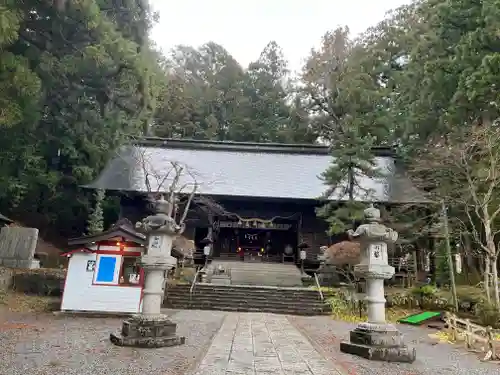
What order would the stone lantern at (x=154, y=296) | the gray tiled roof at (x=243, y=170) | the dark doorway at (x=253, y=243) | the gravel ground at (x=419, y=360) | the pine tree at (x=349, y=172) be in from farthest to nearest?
the dark doorway at (x=253, y=243), the gray tiled roof at (x=243, y=170), the pine tree at (x=349, y=172), the stone lantern at (x=154, y=296), the gravel ground at (x=419, y=360)

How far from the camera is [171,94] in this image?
106 ft

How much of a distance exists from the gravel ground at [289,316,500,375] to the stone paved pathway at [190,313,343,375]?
322 mm

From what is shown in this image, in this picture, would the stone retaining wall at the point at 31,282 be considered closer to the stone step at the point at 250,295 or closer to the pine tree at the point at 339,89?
the stone step at the point at 250,295

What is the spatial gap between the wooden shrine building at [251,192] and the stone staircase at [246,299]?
5.15m

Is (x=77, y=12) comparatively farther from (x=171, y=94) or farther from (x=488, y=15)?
(x=171, y=94)

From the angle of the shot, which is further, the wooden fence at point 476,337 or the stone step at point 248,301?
the stone step at point 248,301

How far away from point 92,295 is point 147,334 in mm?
4705

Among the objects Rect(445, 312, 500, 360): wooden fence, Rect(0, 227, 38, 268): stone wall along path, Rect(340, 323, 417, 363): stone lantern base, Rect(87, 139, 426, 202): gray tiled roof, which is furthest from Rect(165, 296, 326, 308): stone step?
Rect(340, 323, 417, 363): stone lantern base

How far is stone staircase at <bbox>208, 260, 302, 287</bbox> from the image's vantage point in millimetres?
16625

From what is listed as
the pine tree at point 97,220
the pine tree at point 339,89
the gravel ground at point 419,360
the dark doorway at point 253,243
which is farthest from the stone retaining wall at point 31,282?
the pine tree at point 339,89

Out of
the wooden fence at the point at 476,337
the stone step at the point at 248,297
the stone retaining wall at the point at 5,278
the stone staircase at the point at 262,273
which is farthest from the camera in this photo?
the stone staircase at the point at 262,273

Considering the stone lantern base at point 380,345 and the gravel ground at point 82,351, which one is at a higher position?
the stone lantern base at point 380,345

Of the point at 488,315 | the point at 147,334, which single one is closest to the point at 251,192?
the point at 488,315

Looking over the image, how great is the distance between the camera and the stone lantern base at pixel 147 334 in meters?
6.11
